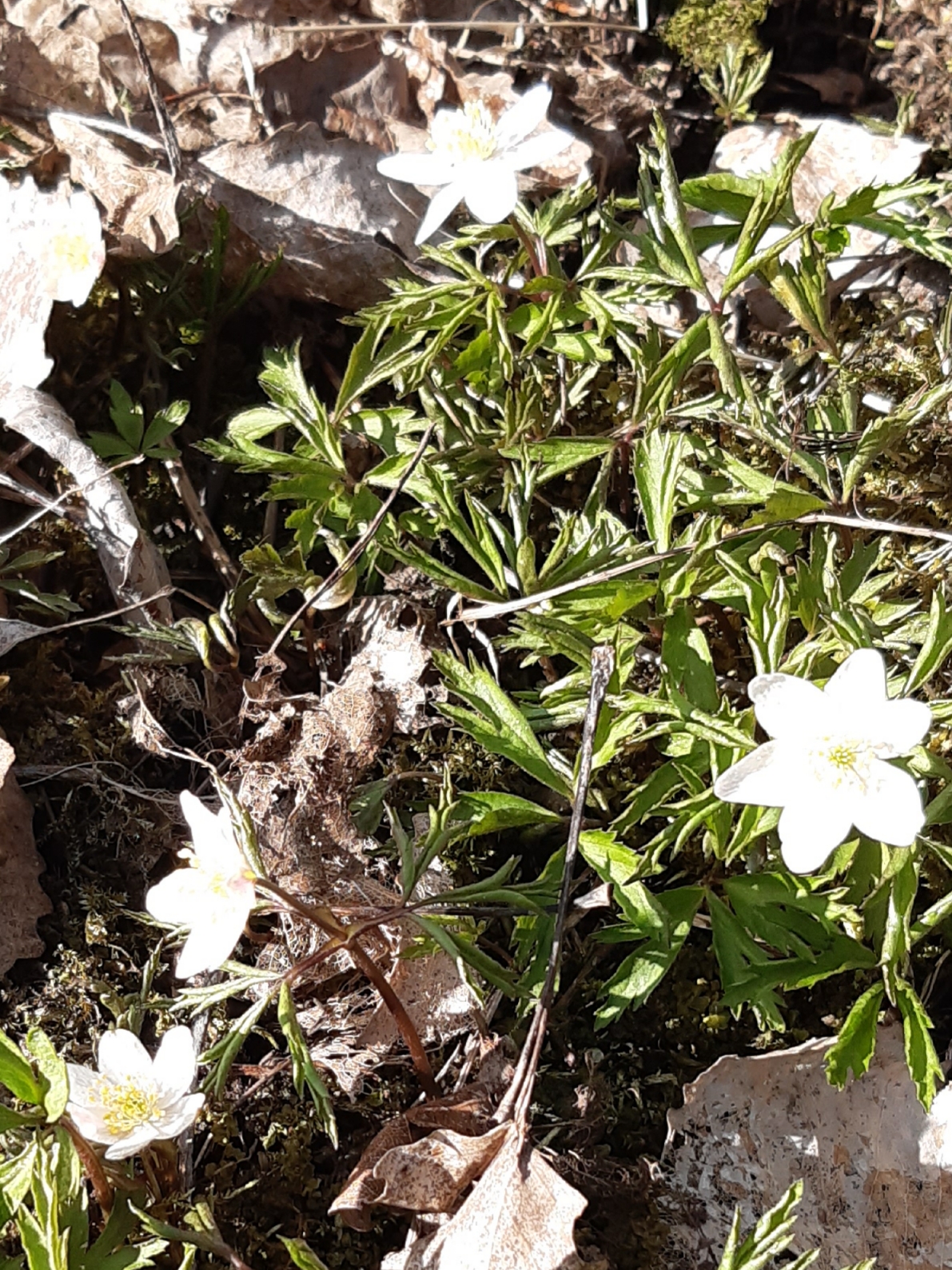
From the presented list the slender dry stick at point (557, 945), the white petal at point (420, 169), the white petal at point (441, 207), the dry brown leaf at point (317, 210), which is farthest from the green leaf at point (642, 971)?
the dry brown leaf at point (317, 210)

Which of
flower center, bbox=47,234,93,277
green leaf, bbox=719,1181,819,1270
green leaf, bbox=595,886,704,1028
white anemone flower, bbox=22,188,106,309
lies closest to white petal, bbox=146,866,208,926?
green leaf, bbox=595,886,704,1028

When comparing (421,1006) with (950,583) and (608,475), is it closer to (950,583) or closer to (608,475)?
(608,475)

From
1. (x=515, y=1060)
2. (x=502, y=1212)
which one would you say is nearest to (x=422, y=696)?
(x=515, y=1060)

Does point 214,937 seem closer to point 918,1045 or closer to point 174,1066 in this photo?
point 174,1066

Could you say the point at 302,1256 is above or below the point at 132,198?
below

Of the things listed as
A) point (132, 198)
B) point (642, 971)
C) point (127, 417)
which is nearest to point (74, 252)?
point (132, 198)

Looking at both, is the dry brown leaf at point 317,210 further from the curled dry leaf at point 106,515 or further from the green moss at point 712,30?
the green moss at point 712,30

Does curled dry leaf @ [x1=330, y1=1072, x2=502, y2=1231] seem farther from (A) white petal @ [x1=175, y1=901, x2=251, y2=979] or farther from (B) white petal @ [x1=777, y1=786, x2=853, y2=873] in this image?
(B) white petal @ [x1=777, y1=786, x2=853, y2=873]
